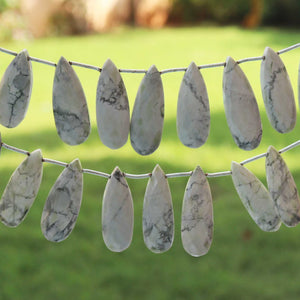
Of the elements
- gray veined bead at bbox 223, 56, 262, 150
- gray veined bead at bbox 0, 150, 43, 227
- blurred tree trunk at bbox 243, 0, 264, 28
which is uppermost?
blurred tree trunk at bbox 243, 0, 264, 28

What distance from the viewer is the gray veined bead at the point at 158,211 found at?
72cm

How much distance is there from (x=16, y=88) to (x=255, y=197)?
1.09 ft

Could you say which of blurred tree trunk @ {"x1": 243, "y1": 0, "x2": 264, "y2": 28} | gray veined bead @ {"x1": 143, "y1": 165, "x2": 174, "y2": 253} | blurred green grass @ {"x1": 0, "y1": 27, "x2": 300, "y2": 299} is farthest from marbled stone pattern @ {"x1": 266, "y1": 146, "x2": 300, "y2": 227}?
blurred tree trunk @ {"x1": 243, "y1": 0, "x2": 264, "y2": 28}

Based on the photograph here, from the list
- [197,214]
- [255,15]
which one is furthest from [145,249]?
[255,15]

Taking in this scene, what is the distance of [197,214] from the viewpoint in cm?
73

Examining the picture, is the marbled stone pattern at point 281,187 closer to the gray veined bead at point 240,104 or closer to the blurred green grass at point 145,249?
→ the gray veined bead at point 240,104

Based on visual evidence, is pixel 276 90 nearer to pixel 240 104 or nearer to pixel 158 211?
pixel 240 104

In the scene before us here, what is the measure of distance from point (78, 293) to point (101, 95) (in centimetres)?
75

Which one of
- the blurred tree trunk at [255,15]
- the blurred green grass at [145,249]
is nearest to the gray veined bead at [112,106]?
the blurred green grass at [145,249]

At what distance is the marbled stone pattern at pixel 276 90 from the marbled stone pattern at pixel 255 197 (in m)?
0.08

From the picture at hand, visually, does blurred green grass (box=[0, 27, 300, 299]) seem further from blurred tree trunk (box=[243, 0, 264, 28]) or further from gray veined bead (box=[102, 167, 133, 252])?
blurred tree trunk (box=[243, 0, 264, 28])

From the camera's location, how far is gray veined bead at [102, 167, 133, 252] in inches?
28.4

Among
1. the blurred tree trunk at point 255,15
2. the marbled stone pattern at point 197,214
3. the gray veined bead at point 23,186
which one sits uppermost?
the blurred tree trunk at point 255,15

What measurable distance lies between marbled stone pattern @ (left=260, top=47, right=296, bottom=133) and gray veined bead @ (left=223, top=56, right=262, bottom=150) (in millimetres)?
19
